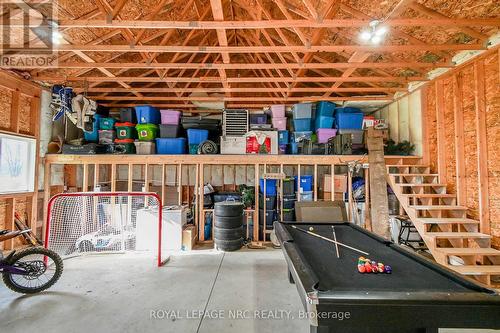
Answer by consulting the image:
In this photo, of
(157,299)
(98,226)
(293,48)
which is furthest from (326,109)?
(98,226)

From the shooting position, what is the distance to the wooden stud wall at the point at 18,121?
4.04 metres

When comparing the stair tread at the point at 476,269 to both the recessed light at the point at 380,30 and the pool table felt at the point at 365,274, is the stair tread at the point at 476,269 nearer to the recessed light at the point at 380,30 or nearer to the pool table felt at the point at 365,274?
the pool table felt at the point at 365,274

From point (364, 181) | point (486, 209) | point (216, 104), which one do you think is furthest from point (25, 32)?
point (486, 209)

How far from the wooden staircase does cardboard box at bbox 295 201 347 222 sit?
3.81ft

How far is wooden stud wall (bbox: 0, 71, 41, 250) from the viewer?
159 inches

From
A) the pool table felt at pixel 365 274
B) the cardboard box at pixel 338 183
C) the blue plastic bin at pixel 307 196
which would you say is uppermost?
the cardboard box at pixel 338 183

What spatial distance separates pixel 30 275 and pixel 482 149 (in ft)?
21.8

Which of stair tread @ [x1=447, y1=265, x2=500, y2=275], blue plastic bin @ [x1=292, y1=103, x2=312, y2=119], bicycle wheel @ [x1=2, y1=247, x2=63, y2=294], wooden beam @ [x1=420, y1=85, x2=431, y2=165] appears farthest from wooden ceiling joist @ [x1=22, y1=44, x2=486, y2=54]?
stair tread @ [x1=447, y1=265, x2=500, y2=275]

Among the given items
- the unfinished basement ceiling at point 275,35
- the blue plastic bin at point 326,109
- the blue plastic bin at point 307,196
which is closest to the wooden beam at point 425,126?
the unfinished basement ceiling at point 275,35

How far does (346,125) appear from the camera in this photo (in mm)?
5367

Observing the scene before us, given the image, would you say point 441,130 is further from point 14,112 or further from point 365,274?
point 14,112

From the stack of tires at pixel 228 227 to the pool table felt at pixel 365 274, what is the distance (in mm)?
1792

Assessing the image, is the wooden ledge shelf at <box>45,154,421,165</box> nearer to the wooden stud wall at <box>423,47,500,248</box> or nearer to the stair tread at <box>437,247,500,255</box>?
the wooden stud wall at <box>423,47,500,248</box>

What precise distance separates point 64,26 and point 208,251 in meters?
4.05
